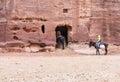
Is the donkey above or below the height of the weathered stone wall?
below

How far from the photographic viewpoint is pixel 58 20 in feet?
101

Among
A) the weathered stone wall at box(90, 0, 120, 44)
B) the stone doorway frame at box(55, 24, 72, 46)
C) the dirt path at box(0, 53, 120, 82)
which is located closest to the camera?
the dirt path at box(0, 53, 120, 82)

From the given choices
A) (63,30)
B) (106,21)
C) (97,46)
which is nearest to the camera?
(97,46)

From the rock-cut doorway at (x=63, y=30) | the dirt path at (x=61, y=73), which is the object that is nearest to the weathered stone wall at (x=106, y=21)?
the rock-cut doorway at (x=63, y=30)

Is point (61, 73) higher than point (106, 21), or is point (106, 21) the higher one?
point (106, 21)

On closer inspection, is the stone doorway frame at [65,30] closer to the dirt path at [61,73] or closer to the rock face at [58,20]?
the rock face at [58,20]

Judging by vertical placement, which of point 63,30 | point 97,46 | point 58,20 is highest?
point 58,20

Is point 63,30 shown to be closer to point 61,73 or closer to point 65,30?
point 65,30

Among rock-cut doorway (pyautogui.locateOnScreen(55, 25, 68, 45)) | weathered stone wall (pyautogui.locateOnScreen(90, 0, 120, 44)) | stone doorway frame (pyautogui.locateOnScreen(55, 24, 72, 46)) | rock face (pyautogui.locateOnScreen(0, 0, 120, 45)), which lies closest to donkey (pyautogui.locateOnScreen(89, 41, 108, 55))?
rock face (pyautogui.locateOnScreen(0, 0, 120, 45))

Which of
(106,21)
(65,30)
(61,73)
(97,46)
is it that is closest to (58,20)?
(65,30)

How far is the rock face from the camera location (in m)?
29.6

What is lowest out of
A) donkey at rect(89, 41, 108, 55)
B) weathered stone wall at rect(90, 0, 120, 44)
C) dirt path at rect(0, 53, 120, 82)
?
donkey at rect(89, 41, 108, 55)

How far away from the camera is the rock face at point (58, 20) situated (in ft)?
97.2

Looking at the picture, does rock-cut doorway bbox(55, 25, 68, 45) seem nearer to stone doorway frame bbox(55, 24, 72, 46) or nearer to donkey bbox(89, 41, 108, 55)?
stone doorway frame bbox(55, 24, 72, 46)
